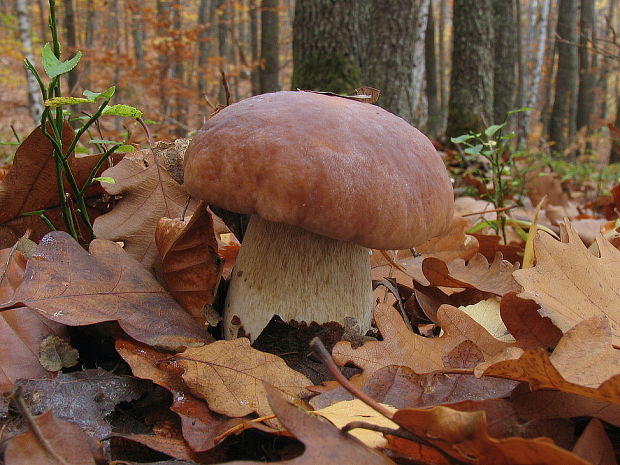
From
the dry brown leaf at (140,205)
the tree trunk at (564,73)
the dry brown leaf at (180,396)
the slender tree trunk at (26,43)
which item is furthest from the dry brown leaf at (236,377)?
the tree trunk at (564,73)

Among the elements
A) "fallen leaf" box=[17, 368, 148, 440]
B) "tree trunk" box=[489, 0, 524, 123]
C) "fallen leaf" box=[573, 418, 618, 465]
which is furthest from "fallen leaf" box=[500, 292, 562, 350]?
"tree trunk" box=[489, 0, 524, 123]

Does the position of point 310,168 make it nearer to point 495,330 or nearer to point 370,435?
point 370,435

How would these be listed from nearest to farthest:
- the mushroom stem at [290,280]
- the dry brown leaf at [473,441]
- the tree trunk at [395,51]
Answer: the dry brown leaf at [473,441] → the mushroom stem at [290,280] → the tree trunk at [395,51]

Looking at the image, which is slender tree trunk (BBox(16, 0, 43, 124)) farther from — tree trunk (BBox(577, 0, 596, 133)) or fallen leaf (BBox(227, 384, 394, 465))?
tree trunk (BBox(577, 0, 596, 133))

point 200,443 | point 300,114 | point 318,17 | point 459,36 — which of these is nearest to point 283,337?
point 200,443

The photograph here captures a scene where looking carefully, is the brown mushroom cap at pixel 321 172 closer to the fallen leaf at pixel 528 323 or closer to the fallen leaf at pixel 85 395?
the fallen leaf at pixel 528 323

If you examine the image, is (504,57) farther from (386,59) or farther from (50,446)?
(50,446)

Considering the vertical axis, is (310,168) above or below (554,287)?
above
